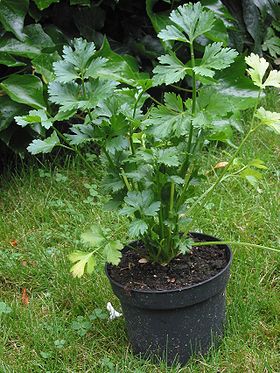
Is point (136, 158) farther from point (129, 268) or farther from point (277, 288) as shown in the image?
point (277, 288)

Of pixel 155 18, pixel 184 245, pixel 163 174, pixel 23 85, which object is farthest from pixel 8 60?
pixel 184 245

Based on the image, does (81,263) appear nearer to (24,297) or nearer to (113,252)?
(113,252)

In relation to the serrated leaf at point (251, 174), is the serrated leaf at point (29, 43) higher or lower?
higher

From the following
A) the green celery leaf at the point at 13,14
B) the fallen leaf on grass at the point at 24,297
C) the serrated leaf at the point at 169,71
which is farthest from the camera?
the green celery leaf at the point at 13,14

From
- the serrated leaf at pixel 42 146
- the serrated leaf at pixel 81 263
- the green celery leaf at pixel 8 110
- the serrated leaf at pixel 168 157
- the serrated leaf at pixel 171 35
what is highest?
the serrated leaf at pixel 171 35

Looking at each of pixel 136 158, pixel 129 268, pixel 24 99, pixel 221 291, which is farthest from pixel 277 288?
pixel 24 99

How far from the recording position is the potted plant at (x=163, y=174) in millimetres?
1965

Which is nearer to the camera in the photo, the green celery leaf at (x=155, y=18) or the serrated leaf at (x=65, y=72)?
the serrated leaf at (x=65, y=72)

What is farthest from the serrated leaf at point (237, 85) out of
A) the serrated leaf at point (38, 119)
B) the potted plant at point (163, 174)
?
the serrated leaf at point (38, 119)

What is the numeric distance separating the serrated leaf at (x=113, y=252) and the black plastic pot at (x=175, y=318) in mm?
142

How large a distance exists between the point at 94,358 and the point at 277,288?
2.39ft

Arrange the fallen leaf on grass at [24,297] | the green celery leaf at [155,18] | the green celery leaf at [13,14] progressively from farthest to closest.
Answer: the green celery leaf at [155,18]
the green celery leaf at [13,14]
the fallen leaf on grass at [24,297]

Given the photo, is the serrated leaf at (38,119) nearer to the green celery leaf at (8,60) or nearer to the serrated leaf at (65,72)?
the serrated leaf at (65,72)

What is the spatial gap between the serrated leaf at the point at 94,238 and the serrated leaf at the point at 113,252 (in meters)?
0.04
